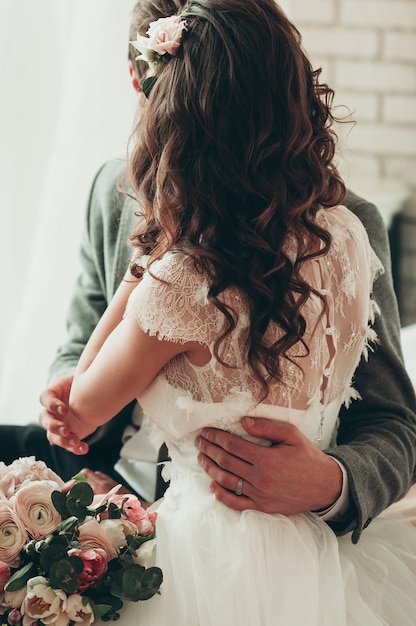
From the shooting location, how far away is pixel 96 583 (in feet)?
3.51

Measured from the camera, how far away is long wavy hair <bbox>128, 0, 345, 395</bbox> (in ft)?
3.62

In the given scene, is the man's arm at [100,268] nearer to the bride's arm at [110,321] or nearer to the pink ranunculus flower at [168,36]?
the bride's arm at [110,321]

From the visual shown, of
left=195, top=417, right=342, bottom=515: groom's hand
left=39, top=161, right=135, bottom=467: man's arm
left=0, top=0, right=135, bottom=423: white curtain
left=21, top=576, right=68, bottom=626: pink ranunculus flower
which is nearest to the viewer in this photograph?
left=21, top=576, right=68, bottom=626: pink ranunculus flower

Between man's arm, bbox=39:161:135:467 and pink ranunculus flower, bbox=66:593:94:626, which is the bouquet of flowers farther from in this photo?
man's arm, bbox=39:161:135:467

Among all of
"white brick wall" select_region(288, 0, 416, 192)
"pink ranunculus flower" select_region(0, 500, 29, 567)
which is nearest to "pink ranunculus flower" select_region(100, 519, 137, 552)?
"pink ranunculus flower" select_region(0, 500, 29, 567)

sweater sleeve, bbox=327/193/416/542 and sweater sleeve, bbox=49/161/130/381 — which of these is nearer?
sweater sleeve, bbox=327/193/416/542

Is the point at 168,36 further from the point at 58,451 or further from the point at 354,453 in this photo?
the point at 58,451

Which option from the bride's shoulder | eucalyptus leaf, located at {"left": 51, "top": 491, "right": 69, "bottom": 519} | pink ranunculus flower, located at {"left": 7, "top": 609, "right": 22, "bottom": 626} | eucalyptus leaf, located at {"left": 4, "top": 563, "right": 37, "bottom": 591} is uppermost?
the bride's shoulder

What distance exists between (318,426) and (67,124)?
1153 mm

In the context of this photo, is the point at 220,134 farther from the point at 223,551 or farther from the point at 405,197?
the point at 405,197

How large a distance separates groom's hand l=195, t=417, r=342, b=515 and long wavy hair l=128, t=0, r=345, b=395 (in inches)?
4.1

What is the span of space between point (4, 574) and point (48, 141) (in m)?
1.45

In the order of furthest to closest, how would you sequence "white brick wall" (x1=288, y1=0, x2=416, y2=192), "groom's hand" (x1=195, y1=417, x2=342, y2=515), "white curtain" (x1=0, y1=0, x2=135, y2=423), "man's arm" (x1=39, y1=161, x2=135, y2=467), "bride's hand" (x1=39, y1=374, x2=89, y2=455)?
"white brick wall" (x1=288, y1=0, x2=416, y2=192) → "white curtain" (x1=0, y1=0, x2=135, y2=423) → "man's arm" (x1=39, y1=161, x2=135, y2=467) → "bride's hand" (x1=39, y1=374, x2=89, y2=455) → "groom's hand" (x1=195, y1=417, x2=342, y2=515)

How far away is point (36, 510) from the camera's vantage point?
1076 millimetres
